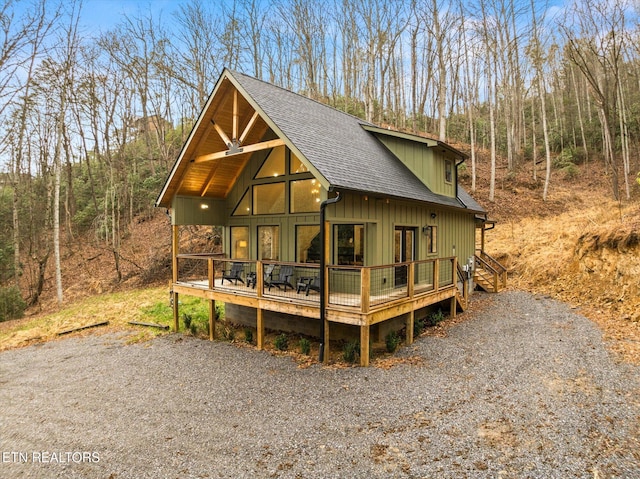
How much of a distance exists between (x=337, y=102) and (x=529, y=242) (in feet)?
69.1

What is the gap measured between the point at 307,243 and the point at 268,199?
2.01m

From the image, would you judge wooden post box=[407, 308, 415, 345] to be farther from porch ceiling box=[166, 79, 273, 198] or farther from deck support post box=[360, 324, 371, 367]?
porch ceiling box=[166, 79, 273, 198]

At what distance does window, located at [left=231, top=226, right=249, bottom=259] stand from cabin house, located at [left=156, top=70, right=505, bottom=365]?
0.03 metres

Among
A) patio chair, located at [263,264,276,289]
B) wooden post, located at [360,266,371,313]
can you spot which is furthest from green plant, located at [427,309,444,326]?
patio chair, located at [263,264,276,289]

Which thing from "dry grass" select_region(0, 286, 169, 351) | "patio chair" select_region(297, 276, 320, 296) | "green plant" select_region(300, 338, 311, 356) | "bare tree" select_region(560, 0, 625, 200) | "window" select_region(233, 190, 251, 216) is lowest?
"dry grass" select_region(0, 286, 169, 351)

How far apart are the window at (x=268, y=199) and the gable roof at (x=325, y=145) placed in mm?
1672

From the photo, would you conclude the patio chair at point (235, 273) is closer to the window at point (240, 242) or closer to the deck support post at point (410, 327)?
the window at point (240, 242)

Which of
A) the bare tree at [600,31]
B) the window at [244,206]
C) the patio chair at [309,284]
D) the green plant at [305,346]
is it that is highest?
the bare tree at [600,31]

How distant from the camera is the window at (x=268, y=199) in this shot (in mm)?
10188

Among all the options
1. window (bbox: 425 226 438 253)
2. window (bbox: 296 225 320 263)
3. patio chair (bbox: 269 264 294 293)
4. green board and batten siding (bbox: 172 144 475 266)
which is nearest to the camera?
green board and batten siding (bbox: 172 144 475 266)

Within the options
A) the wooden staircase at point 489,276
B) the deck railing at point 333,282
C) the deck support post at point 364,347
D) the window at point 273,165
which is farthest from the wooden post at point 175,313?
the wooden staircase at point 489,276

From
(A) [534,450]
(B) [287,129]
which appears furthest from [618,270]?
(B) [287,129]

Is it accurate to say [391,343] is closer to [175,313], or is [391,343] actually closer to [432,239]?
[432,239]

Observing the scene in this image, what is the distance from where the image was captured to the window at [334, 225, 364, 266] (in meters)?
9.16
